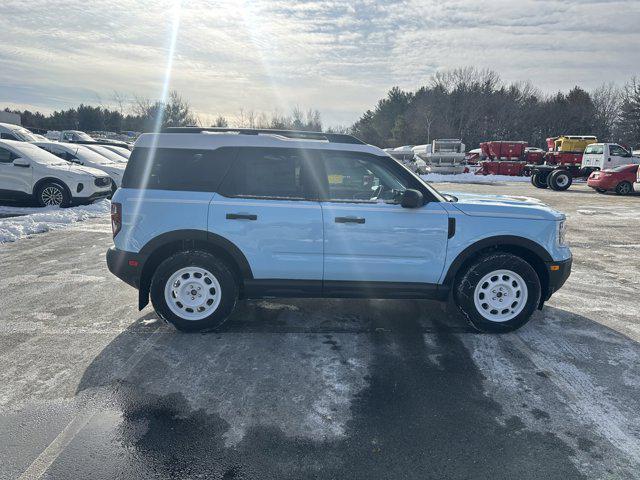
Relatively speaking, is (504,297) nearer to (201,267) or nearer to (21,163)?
(201,267)

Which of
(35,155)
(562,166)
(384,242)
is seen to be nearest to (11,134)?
(35,155)

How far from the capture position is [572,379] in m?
3.59

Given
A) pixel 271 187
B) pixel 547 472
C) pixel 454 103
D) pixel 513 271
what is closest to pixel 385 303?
pixel 513 271

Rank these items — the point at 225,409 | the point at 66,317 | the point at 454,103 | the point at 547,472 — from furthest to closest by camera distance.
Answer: the point at 454,103 → the point at 66,317 → the point at 225,409 → the point at 547,472

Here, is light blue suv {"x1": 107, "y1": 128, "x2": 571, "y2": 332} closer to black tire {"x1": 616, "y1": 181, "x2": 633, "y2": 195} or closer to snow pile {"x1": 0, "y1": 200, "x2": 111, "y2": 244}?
snow pile {"x1": 0, "y1": 200, "x2": 111, "y2": 244}

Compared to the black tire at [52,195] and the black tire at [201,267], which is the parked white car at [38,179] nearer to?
the black tire at [52,195]

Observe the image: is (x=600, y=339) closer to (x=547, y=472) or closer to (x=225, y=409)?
(x=547, y=472)

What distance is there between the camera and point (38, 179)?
11195mm

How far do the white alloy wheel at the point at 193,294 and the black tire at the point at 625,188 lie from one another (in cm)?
2034

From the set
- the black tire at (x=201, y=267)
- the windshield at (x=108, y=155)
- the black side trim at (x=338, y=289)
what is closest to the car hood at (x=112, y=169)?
the windshield at (x=108, y=155)

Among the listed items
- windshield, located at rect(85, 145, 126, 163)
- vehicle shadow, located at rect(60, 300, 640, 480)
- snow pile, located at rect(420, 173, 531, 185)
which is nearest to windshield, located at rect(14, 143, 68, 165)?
windshield, located at rect(85, 145, 126, 163)

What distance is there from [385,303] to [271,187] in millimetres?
2110

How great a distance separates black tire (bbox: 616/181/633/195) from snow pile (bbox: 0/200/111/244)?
20.3 meters

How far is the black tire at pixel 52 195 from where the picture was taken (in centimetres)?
1127
